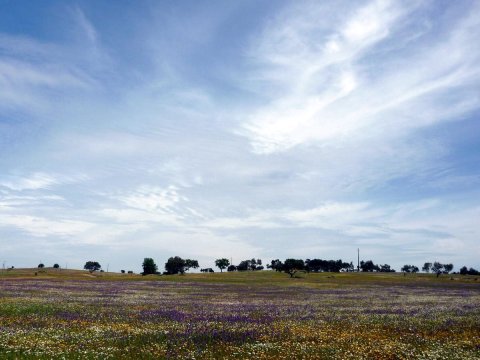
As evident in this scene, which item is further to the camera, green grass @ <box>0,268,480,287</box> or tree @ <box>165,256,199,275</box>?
tree @ <box>165,256,199,275</box>

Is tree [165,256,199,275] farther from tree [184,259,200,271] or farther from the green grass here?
the green grass

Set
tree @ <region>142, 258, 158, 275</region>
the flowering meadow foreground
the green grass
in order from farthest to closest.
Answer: tree @ <region>142, 258, 158, 275</region>, the green grass, the flowering meadow foreground

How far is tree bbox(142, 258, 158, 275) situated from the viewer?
173337mm

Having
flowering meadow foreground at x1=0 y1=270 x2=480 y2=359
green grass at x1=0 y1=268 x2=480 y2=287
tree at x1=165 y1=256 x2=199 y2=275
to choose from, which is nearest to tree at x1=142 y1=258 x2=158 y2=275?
tree at x1=165 y1=256 x2=199 y2=275

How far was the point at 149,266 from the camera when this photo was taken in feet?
569

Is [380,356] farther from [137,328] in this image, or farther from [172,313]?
[172,313]

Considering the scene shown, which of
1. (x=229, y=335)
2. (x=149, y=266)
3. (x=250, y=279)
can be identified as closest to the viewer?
(x=229, y=335)

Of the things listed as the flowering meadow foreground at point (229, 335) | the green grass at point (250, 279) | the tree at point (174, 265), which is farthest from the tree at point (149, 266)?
the flowering meadow foreground at point (229, 335)

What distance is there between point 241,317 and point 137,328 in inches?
294

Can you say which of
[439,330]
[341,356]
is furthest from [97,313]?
[439,330]

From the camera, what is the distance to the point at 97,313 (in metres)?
27.3

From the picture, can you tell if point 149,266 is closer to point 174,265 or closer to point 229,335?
point 174,265

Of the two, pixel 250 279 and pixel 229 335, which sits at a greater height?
pixel 229 335

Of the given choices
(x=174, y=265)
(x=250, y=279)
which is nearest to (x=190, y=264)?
(x=174, y=265)
